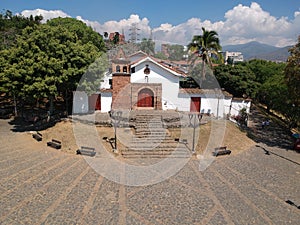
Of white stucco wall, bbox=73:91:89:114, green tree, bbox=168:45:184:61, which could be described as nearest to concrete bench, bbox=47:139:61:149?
white stucco wall, bbox=73:91:89:114

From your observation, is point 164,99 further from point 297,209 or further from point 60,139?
point 297,209

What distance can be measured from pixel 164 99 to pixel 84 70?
29.8 ft

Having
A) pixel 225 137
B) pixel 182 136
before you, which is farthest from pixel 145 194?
pixel 225 137

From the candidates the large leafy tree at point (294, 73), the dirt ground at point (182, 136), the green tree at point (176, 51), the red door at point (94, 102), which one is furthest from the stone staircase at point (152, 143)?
the green tree at point (176, 51)

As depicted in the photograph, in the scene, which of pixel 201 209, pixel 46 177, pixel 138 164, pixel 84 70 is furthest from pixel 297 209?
pixel 84 70

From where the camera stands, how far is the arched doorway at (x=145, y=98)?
2420 cm

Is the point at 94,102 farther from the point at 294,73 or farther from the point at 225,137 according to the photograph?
the point at 294,73

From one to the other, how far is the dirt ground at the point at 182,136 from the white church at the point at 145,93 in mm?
3974

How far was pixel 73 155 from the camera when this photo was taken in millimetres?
15281

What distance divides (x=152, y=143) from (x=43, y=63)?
10.4 meters

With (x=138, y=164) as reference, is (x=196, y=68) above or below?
above

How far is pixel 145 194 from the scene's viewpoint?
10758mm

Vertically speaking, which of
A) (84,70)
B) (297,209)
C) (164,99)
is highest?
(84,70)

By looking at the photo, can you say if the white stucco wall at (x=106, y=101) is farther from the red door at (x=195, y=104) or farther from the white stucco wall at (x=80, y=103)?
the red door at (x=195, y=104)
